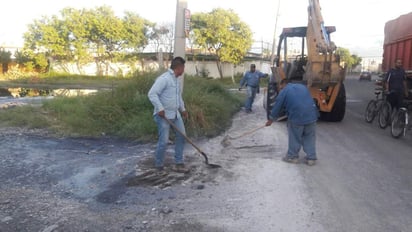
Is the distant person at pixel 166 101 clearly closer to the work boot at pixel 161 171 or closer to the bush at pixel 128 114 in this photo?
the work boot at pixel 161 171

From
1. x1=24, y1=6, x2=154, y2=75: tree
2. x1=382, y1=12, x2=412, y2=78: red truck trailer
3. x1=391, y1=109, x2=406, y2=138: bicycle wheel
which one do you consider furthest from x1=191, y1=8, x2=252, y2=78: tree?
x1=391, y1=109, x2=406, y2=138: bicycle wheel

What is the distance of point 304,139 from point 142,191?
2902 mm

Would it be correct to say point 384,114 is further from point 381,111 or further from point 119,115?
point 119,115

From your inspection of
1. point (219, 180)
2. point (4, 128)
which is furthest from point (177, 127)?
point (4, 128)

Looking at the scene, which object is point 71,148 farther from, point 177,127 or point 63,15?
point 63,15

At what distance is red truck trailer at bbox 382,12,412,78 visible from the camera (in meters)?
11.0

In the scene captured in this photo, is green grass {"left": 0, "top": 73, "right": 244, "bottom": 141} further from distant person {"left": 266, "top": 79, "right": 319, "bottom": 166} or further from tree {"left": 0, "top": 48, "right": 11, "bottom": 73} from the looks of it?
tree {"left": 0, "top": 48, "right": 11, "bottom": 73}

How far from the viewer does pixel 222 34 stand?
1363 inches

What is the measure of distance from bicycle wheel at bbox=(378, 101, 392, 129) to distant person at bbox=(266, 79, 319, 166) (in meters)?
4.31

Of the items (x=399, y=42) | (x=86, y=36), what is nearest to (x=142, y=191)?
(x=399, y=42)

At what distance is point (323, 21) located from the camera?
33.1ft

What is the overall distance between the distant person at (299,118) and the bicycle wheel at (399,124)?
3.35 meters

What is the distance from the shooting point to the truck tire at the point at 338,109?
10.5m

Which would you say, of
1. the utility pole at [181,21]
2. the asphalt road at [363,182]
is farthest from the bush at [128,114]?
the asphalt road at [363,182]
